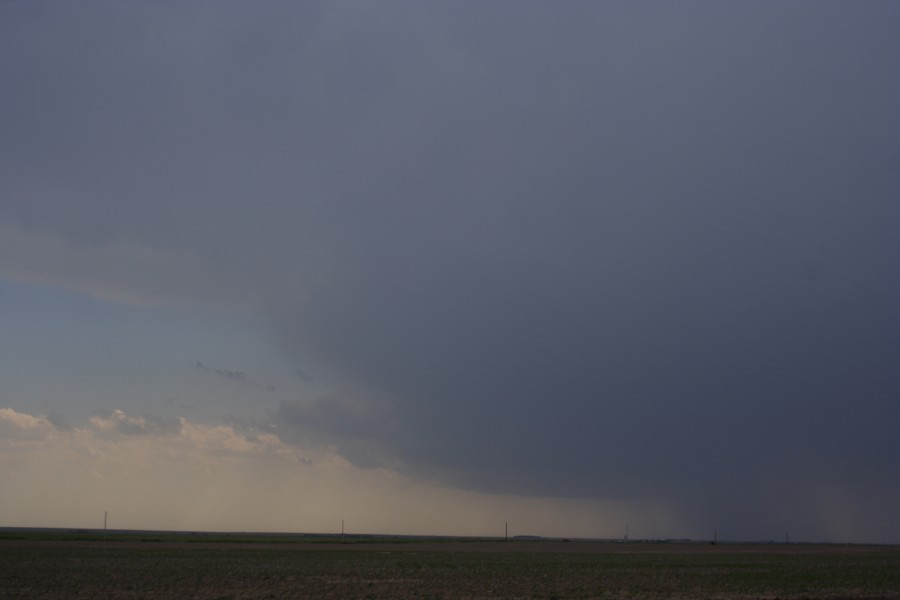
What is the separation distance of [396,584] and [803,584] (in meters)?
25.3

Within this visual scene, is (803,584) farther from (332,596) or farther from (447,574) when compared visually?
(332,596)

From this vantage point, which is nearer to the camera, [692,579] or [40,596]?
[40,596]

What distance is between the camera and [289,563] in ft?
213

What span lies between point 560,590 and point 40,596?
25.6 metres

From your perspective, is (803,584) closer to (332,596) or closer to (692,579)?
(692,579)

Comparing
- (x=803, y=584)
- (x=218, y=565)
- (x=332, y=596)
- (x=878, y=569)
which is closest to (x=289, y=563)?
(x=218, y=565)

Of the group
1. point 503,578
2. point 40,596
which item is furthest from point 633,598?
point 40,596

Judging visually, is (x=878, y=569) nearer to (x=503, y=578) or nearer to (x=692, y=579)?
(x=692, y=579)

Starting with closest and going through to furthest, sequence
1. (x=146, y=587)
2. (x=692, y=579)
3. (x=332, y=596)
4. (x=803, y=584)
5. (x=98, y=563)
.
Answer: (x=332, y=596) < (x=146, y=587) < (x=803, y=584) < (x=692, y=579) < (x=98, y=563)

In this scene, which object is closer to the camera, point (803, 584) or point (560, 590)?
point (560, 590)

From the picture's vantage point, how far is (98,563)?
59.8m

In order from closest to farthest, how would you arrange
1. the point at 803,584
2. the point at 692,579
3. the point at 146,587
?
the point at 146,587 < the point at 803,584 < the point at 692,579

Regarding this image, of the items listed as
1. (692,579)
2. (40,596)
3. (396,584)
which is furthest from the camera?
(692,579)

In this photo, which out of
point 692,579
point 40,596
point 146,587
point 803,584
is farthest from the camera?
point 692,579
